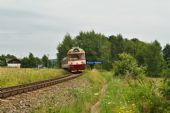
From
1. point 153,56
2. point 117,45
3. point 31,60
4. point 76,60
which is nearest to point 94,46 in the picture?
point 153,56

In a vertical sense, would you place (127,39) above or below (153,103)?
above

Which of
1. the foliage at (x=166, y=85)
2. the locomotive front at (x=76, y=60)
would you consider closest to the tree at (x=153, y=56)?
the locomotive front at (x=76, y=60)

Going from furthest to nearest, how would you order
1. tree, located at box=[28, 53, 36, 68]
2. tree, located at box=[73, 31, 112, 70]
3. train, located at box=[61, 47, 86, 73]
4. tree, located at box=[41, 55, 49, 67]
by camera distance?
tree, located at box=[41, 55, 49, 67] → tree, located at box=[28, 53, 36, 68] → tree, located at box=[73, 31, 112, 70] → train, located at box=[61, 47, 86, 73]

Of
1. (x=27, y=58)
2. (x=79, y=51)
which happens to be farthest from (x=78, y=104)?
(x=27, y=58)

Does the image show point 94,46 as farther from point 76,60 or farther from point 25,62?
point 76,60

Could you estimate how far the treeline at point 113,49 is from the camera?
365ft

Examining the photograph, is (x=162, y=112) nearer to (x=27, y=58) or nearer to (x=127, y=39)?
(x=27, y=58)

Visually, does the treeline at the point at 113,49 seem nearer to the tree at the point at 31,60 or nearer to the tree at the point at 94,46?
the tree at the point at 94,46

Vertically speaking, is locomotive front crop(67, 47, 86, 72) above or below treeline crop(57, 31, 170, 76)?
below

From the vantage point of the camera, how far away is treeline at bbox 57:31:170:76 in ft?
365

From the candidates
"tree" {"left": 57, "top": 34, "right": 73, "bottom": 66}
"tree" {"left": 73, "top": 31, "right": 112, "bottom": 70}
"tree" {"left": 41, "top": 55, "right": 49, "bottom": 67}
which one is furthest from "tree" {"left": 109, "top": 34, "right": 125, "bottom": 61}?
"tree" {"left": 57, "top": 34, "right": 73, "bottom": 66}

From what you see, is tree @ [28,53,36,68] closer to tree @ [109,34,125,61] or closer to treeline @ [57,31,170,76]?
treeline @ [57,31,170,76]

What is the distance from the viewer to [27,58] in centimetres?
14150

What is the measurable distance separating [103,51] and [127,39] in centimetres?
3232
